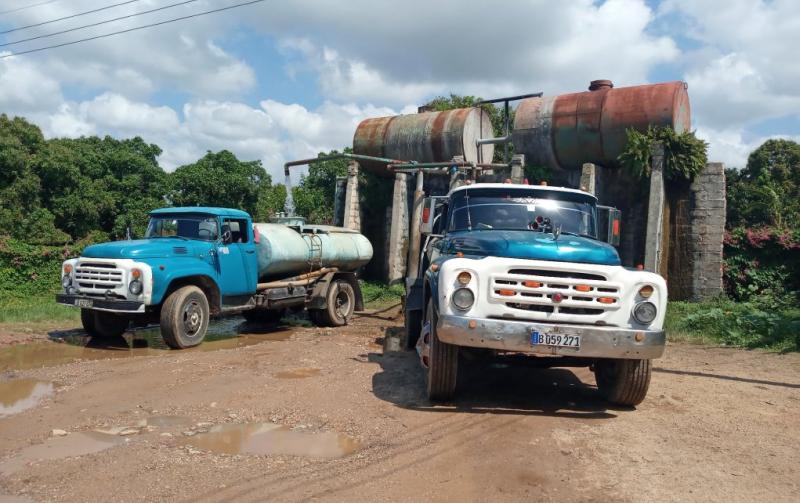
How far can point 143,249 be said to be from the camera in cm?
901

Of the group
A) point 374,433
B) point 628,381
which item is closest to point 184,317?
point 374,433

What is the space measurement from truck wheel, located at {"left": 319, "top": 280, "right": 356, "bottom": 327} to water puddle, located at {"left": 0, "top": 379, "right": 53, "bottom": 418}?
587cm

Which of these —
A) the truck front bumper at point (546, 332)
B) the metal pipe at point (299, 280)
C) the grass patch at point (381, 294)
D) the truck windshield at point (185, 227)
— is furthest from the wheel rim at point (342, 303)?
the truck front bumper at point (546, 332)

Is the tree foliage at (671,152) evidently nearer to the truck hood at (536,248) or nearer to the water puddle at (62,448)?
the truck hood at (536,248)

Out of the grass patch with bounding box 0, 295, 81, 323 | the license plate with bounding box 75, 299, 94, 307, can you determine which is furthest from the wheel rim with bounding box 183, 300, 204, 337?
the grass patch with bounding box 0, 295, 81, 323

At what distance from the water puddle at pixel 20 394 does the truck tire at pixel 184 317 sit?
7.21 ft

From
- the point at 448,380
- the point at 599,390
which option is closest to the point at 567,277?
the point at 448,380

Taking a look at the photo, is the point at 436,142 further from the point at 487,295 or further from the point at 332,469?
the point at 332,469

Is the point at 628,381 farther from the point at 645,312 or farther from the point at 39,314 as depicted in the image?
the point at 39,314

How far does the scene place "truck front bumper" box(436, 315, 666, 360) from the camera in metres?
5.20

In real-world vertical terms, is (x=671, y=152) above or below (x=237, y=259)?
above

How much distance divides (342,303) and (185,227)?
380 centimetres

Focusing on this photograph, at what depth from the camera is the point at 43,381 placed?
680cm

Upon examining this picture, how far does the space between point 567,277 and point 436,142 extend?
12.1 metres
